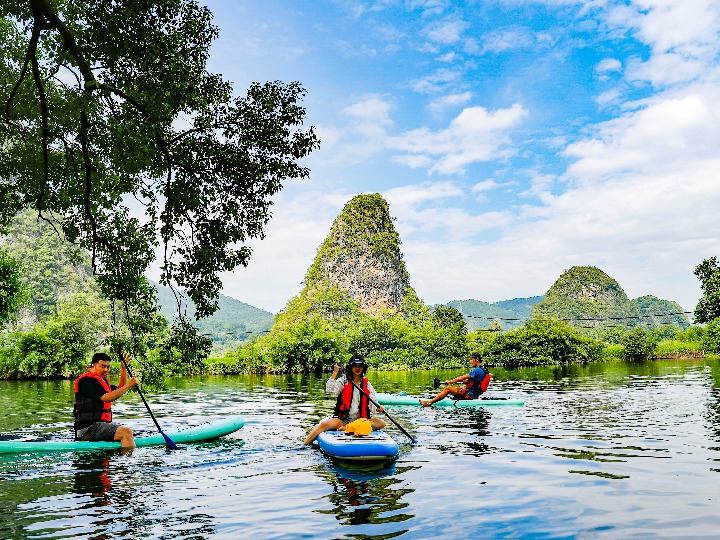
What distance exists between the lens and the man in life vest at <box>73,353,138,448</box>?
9625 mm

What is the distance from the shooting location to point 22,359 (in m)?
38.2

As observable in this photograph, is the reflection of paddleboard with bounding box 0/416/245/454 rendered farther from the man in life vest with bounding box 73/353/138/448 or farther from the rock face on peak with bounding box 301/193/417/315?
the rock face on peak with bounding box 301/193/417/315

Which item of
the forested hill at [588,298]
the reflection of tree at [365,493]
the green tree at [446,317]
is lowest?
the reflection of tree at [365,493]

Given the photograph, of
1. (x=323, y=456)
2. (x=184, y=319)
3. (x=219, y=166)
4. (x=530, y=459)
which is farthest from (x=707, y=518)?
(x=219, y=166)

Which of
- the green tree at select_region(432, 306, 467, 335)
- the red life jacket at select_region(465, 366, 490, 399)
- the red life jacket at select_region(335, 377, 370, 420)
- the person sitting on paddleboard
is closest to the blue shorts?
the person sitting on paddleboard

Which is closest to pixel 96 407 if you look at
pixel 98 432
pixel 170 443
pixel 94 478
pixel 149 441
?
pixel 98 432

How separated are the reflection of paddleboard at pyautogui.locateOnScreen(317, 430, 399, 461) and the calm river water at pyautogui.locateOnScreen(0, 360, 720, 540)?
0.21 m

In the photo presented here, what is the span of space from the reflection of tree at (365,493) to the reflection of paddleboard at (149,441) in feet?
10.6

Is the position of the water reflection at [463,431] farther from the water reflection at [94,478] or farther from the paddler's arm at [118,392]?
the paddler's arm at [118,392]

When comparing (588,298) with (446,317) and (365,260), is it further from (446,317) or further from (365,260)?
(446,317)

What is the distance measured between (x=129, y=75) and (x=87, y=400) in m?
5.52

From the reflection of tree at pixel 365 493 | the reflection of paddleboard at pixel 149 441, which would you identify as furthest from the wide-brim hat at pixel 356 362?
the reflection of paddleboard at pixel 149 441

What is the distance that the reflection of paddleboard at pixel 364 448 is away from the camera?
26.6ft

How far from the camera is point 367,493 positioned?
652 cm
